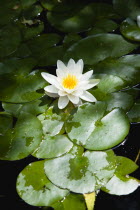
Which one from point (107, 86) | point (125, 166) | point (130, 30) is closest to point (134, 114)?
point (107, 86)

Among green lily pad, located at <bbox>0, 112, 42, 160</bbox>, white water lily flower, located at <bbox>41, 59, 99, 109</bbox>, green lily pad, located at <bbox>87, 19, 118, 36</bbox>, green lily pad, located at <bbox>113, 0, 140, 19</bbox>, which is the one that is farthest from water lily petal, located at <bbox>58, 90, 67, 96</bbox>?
green lily pad, located at <bbox>113, 0, 140, 19</bbox>

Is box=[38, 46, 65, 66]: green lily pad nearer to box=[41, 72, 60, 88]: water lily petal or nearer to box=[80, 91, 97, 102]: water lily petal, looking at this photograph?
box=[41, 72, 60, 88]: water lily petal

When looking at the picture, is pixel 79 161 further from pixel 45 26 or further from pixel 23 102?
pixel 45 26

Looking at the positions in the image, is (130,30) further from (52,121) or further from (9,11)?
(9,11)

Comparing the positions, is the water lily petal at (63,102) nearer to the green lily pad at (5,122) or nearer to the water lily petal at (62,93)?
the water lily petal at (62,93)

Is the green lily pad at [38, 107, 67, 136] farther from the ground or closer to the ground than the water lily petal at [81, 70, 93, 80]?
closer to the ground

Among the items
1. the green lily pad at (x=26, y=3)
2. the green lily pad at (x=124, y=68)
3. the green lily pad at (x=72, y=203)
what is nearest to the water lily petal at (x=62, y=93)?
the green lily pad at (x=124, y=68)

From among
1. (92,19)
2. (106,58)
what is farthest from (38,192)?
(92,19)
